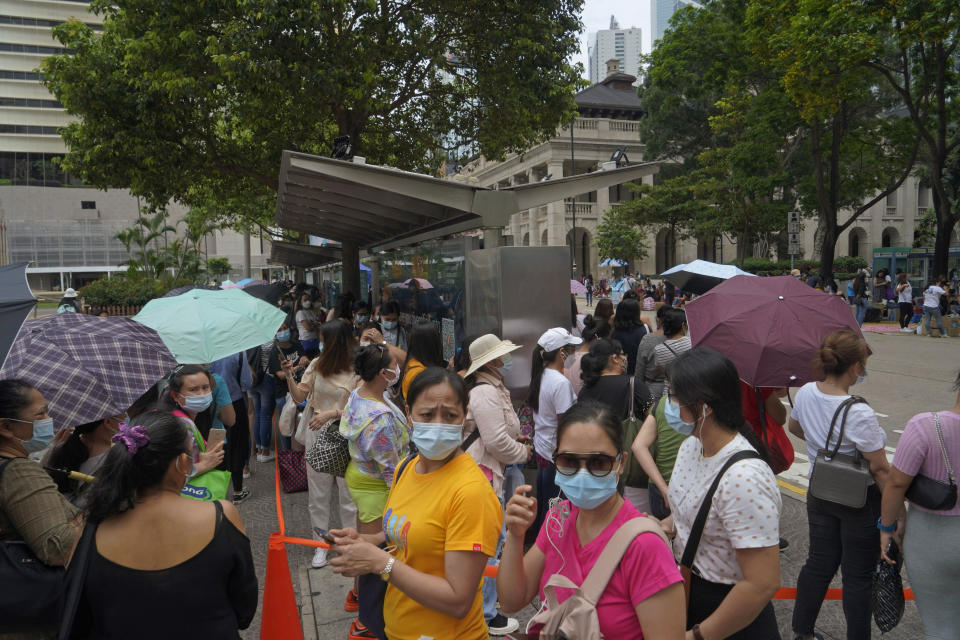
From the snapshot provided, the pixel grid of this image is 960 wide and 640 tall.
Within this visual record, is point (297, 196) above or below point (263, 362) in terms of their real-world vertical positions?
above

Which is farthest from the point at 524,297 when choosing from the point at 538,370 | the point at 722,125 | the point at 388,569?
the point at 722,125

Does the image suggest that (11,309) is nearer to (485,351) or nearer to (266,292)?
(485,351)

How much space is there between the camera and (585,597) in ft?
5.94

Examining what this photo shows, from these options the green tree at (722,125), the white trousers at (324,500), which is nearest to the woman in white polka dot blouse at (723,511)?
the white trousers at (324,500)

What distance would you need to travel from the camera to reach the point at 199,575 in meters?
2.07

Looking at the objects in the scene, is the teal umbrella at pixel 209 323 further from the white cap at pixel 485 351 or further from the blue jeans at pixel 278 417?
the blue jeans at pixel 278 417

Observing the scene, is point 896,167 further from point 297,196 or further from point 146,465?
point 146,465

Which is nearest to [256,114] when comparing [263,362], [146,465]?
[263,362]

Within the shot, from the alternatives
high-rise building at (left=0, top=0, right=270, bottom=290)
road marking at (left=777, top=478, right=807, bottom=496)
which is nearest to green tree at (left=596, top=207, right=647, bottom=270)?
high-rise building at (left=0, top=0, right=270, bottom=290)

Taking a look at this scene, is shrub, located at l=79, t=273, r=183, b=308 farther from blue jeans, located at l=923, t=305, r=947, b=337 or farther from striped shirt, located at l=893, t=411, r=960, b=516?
blue jeans, located at l=923, t=305, r=947, b=337

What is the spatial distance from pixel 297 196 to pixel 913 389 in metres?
10.9


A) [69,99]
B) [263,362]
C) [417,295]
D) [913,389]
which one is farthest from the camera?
[69,99]

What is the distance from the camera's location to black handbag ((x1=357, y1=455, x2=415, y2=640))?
2.79 meters

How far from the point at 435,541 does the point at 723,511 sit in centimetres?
99
